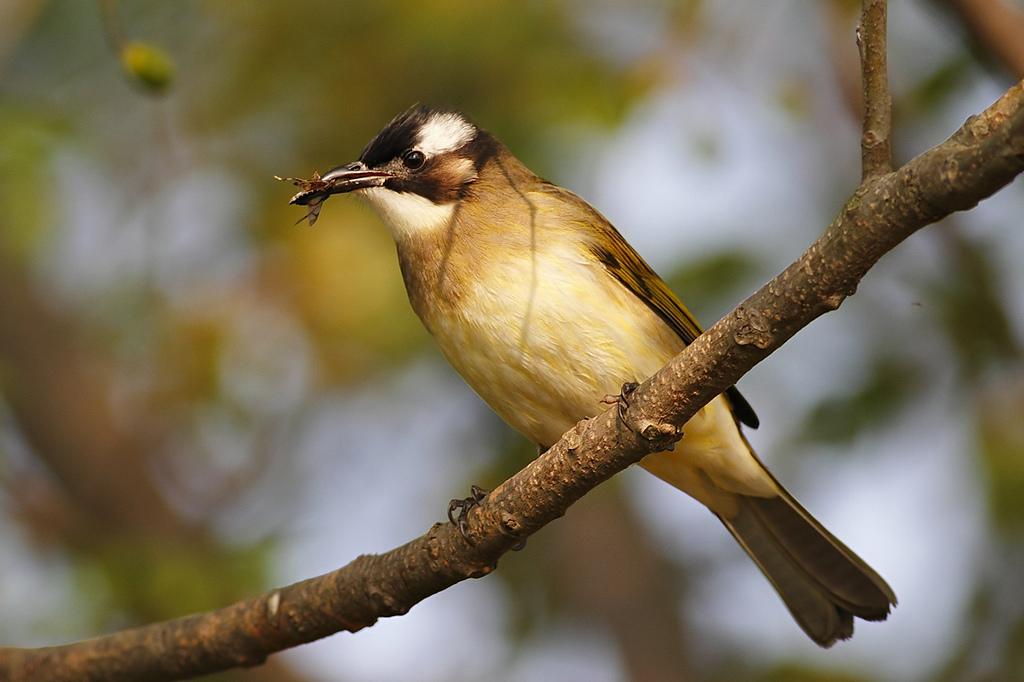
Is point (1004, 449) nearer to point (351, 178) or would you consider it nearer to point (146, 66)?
point (351, 178)

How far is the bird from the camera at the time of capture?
383cm

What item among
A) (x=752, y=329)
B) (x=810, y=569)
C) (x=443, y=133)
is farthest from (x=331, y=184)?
(x=810, y=569)

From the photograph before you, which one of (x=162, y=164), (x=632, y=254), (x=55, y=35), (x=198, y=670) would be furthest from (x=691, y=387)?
(x=55, y=35)

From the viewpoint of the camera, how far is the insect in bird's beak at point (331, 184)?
4109 millimetres

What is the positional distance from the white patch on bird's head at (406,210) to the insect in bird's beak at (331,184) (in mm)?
48

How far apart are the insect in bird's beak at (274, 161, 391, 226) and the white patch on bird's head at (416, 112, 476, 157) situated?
9.0 inches

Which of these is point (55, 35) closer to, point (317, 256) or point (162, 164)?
point (162, 164)

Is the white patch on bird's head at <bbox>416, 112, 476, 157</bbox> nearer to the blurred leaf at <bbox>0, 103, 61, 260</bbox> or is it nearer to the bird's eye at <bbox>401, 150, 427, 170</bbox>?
the bird's eye at <bbox>401, 150, 427, 170</bbox>

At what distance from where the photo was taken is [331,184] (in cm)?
418

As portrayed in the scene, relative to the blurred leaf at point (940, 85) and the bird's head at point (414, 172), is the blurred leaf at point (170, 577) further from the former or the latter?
the blurred leaf at point (940, 85)

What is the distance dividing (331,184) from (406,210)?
0.33 metres

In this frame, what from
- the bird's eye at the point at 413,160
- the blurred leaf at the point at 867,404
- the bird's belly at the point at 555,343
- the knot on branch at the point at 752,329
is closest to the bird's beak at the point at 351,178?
the bird's eye at the point at 413,160

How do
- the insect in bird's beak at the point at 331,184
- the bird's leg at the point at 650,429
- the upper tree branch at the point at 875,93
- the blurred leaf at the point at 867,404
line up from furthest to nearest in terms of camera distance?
1. the blurred leaf at the point at 867,404
2. the insect in bird's beak at the point at 331,184
3. the bird's leg at the point at 650,429
4. the upper tree branch at the point at 875,93

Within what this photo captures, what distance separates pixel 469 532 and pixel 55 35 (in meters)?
4.98
